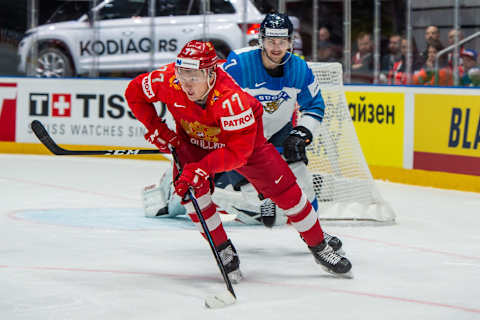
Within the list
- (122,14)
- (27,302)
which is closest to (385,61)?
(122,14)

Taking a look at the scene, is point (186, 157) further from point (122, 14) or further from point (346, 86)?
point (122, 14)

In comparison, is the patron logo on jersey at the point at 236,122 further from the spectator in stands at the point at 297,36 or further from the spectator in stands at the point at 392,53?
the spectator in stands at the point at 297,36

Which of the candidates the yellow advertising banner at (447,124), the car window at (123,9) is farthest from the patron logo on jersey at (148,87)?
the car window at (123,9)

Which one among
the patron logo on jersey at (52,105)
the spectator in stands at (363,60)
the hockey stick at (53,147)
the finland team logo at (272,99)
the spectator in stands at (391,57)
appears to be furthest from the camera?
the patron logo on jersey at (52,105)

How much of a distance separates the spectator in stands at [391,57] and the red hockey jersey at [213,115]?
18.8 ft

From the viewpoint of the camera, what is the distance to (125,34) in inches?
452

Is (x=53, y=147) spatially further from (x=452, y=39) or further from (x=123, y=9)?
(x=123, y=9)

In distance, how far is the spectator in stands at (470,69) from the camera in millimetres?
8539

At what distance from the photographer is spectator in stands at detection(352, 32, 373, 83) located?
9844 mm

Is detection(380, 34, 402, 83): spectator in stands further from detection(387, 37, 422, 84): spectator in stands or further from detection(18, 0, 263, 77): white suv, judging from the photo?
detection(18, 0, 263, 77): white suv

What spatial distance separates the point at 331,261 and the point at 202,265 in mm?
707

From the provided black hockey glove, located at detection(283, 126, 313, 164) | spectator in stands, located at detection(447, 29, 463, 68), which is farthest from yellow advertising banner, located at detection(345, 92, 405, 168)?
black hockey glove, located at detection(283, 126, 313, 164)

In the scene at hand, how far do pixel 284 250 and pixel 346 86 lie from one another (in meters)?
4.14

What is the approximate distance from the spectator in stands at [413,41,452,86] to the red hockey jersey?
517 cm
